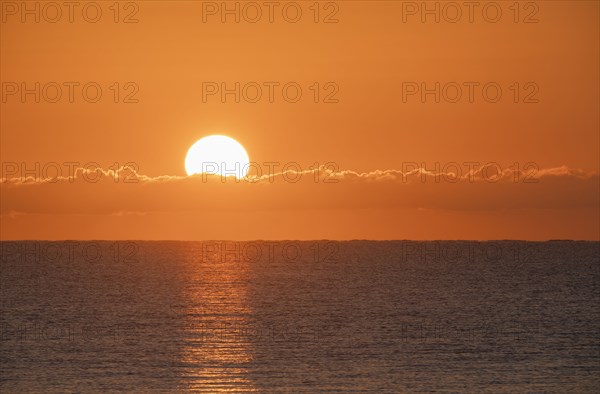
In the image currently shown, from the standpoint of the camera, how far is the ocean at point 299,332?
34234 millimetres

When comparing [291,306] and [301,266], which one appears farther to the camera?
[301,266]

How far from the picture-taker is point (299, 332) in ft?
180

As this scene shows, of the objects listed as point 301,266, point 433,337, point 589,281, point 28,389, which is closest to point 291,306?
point 433,337

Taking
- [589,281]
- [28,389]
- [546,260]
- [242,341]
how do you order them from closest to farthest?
[28,389] < [242,341] < [589,281] < [546,260]

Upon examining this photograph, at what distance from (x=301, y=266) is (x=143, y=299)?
6533cm

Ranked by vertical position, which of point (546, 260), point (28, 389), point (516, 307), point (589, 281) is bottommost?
point (28, 389)

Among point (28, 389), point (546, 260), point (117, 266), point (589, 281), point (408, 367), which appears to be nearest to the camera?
point (28, 389)

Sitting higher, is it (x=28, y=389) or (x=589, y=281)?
(x=589, y=281)

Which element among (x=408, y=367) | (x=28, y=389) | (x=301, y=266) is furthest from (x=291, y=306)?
(x=301, y=266)

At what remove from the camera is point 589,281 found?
11675cm

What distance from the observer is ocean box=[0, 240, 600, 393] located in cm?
3423

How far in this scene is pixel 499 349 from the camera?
43.5 m

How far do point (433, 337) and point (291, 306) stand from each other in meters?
27.9

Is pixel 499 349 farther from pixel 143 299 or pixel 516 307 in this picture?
pixel 143 299
